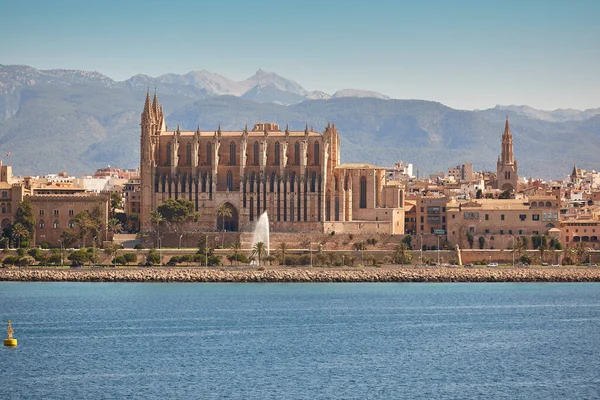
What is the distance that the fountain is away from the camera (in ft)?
398

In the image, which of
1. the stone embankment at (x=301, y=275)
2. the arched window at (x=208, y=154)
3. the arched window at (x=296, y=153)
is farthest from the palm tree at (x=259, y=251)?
the arched window at (x=208, y=154)

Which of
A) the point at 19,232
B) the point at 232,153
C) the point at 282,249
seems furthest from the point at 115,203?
the point at 282,249

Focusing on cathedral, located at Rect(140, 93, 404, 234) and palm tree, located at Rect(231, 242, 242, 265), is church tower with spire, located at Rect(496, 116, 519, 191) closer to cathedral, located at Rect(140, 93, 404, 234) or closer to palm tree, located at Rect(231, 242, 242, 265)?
cathedral, located at Rect(140, 93, 404, 234)

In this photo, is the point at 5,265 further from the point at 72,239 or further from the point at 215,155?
the point at 215,155

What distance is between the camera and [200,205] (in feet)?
417

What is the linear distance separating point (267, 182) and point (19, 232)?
22.0 m

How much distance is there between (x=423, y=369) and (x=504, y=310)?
25.5m

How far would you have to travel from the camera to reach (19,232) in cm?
11962

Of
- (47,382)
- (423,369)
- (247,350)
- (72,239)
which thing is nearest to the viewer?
(47,382)

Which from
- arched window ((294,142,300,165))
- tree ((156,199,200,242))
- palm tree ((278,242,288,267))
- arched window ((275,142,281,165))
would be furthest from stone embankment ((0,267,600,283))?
arched window ((275,142,281,165))

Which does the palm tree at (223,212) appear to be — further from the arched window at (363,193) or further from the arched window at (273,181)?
the arched window at (363,193)

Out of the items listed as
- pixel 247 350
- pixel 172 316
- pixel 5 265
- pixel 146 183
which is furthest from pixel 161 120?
pixel 247 350

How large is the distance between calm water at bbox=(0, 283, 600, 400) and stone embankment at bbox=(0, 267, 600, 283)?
5.90 meters

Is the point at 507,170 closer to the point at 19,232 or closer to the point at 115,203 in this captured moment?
the point at 115,203
